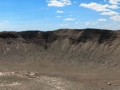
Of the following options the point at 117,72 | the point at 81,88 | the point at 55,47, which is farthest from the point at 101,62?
the point at 81,88

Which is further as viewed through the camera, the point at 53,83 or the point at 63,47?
the point at 63,47

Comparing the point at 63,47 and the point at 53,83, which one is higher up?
the point at 63,47

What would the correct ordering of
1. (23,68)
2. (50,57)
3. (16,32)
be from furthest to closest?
(16,32), (50,57), (23,68)

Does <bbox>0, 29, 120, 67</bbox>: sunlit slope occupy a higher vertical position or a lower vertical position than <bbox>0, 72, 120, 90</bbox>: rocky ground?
higher

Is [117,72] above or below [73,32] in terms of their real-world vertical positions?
below

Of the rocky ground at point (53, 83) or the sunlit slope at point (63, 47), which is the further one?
the sunlit slope at point (63, 47)

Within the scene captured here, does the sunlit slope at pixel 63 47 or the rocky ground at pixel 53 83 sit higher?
the sunlit slope at pixel 63 47

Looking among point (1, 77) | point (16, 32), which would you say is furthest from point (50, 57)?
point (1, 77)

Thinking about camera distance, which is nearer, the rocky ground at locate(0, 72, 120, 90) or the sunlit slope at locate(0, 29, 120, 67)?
the rocky ground at locate(0, 72, 120, 90)

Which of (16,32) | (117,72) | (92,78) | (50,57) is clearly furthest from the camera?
(16,32)

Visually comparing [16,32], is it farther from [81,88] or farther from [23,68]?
[81,88]

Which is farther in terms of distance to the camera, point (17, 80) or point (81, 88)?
point (17, 80)
